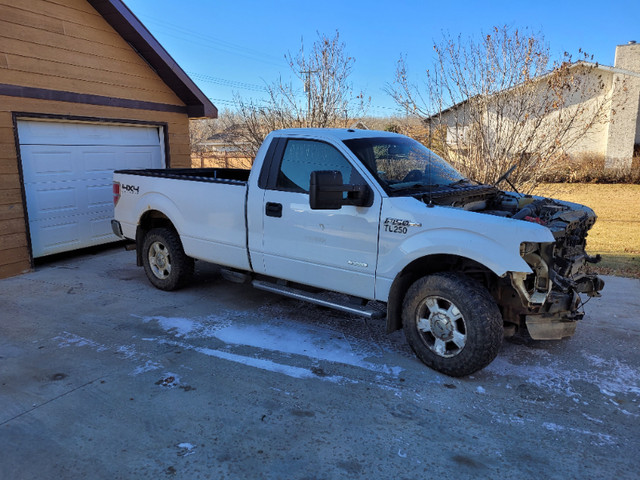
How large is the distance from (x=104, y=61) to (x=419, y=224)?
23.8 feet

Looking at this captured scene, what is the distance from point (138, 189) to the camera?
21.4ft

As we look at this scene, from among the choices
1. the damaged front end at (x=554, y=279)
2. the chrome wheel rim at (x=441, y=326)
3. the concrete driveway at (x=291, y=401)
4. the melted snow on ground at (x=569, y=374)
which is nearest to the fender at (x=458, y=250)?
the damaged front end at (x=554, y=279)

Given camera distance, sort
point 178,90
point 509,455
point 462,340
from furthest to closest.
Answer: point 178,90 < point 462,340 < point 509,455

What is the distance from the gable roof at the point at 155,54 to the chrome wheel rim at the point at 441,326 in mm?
7449

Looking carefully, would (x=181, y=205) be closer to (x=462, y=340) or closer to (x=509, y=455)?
(x=462, y=340)

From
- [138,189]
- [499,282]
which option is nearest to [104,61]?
[138,189]

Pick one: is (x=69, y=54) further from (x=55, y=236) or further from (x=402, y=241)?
(x=402, y=241)

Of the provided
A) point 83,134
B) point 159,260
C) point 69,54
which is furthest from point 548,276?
point 69,54

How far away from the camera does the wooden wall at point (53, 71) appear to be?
722cm

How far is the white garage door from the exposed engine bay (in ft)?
21.7

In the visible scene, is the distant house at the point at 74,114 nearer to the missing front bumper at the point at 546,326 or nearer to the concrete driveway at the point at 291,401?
the concrete driveway at the point at 291,401

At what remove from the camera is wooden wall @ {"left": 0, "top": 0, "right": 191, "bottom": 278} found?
7223 millimetres

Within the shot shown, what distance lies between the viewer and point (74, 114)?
26.8ft

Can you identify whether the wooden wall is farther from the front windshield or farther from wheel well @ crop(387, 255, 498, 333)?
wheel well @ crop(387, 255, 498, 333)
